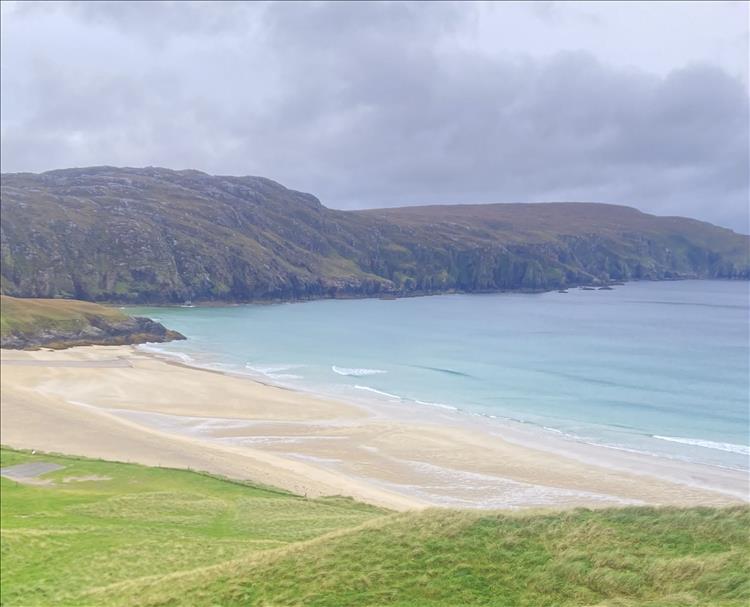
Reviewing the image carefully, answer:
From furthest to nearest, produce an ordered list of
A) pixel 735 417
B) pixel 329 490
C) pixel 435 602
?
pixel 735 417
pixel 329 490
pixel 435 602

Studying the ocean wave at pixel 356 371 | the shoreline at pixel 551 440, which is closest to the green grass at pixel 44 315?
the shoreline at pixel 551 440

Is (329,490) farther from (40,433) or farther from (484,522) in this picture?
(40,433)

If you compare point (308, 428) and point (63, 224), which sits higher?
point (63, 224)

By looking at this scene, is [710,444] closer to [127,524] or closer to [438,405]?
[438,405]

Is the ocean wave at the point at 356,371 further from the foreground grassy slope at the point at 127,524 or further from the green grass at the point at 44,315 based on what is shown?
the foreground grassy slope at the point at 127,524

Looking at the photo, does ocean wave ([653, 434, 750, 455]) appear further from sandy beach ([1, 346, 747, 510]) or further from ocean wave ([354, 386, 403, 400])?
ocean wave ([354, 386, 403, 400])

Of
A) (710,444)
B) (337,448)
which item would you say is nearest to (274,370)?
(337,448)

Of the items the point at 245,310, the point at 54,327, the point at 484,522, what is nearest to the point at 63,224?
the point at 245,310
